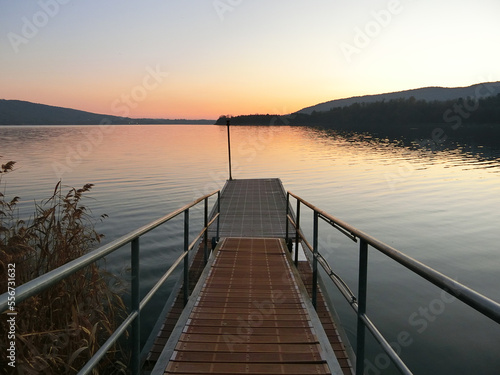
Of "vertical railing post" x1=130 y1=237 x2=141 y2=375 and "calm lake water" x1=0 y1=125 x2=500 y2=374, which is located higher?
"vertical railing post" x1=130 y1=237 x2=141 y2=375

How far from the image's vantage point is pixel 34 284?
118 cm

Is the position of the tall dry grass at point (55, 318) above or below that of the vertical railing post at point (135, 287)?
below

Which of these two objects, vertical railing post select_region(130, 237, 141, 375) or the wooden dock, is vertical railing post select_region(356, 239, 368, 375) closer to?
the wooden dock

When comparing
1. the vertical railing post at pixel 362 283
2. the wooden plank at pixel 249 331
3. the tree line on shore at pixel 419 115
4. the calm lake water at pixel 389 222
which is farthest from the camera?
the tree line on shore at pixel 419 115

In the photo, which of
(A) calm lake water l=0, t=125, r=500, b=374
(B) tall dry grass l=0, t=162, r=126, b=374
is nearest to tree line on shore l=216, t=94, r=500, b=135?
(A) calm lake water l=0, t=125, r=500, b=374

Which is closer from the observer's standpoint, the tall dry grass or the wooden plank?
the wooden plank

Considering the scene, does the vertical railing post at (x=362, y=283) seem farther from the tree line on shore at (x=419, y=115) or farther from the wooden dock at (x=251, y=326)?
the tree line on shore at (x=419, y=115)

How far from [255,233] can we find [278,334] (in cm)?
507

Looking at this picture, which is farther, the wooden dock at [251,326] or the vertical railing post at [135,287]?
the wooden dock at [251,326]

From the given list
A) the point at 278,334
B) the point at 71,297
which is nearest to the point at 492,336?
the point at 278,334

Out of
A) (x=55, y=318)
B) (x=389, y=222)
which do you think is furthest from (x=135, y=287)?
(x=389, y=222)

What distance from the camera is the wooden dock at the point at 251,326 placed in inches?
107

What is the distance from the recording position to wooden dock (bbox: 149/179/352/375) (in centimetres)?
272

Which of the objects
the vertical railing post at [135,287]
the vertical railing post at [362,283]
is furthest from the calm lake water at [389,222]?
the vertical railing post at [135,287]
